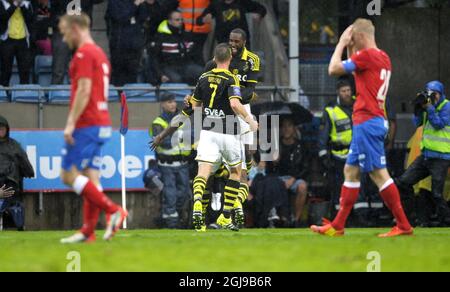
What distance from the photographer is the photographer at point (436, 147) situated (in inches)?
848

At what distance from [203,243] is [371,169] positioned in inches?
88.0

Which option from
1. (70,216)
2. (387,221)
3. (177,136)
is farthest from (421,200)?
(70,216)

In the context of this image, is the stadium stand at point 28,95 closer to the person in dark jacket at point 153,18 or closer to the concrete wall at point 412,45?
the person in dark jacket at point 153,18

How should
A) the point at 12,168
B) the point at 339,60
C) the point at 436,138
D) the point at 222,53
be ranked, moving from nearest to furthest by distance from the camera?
the point at 339,60, the point at 222,53, the point at 12,168, the point at 436,138

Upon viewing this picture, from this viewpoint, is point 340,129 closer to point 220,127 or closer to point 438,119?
point 438,119

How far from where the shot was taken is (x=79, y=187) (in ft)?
42.6

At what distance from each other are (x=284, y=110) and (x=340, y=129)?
42.1 inches

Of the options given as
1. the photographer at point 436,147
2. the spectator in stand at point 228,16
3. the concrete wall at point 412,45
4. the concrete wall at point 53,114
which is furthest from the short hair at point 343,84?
the concrete wall at point 53,114

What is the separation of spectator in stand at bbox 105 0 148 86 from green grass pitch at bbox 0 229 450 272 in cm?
917

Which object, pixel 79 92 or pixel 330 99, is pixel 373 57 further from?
pixel 330 99

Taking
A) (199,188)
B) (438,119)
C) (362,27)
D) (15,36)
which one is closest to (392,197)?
(362,27)

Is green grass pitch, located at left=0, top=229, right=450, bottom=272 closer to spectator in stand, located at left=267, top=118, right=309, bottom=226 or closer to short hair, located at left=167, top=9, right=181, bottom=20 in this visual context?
spectator in stand, located at left=267, top=118, right=309, bottom=226

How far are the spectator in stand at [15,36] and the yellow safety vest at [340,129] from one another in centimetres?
567

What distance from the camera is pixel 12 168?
21.3 m
